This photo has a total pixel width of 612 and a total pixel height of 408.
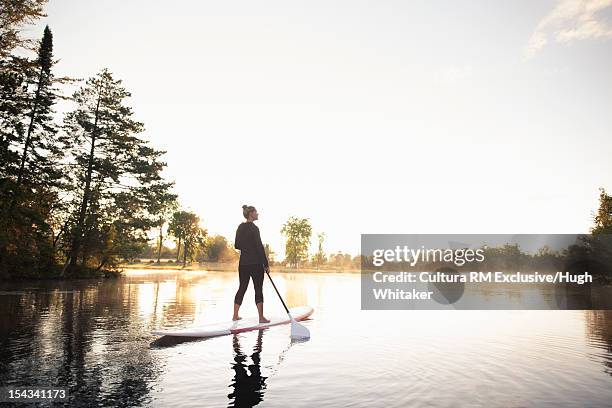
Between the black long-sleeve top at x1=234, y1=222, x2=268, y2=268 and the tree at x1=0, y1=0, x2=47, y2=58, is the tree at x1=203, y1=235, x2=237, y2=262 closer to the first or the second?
the tree at x1=0, y1=0, x2=47, y2=58

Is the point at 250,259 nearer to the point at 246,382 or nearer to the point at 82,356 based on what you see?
the point at 82,356

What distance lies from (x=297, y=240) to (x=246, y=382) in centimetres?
10117

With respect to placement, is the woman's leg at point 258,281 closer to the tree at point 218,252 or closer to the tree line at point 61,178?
the tree line at point 61,178

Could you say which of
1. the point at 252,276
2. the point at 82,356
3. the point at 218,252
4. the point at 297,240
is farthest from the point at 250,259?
the point at 218,252

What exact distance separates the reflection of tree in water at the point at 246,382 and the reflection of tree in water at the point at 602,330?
5458 mm

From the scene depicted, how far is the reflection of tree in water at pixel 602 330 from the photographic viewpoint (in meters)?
7.93

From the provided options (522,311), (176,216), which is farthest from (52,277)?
(176,216)

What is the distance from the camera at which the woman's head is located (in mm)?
10938

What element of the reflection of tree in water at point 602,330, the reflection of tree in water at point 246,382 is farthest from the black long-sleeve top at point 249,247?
the reflection of tree in water at point 602,330

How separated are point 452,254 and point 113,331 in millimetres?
61310

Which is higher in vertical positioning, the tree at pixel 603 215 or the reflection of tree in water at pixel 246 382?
the tree at pixel 603 215

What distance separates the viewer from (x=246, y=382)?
219 inches

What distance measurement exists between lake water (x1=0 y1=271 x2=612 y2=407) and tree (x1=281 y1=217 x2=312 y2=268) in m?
94.0

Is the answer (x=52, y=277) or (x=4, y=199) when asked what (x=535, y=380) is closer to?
(x=4, y=199)
